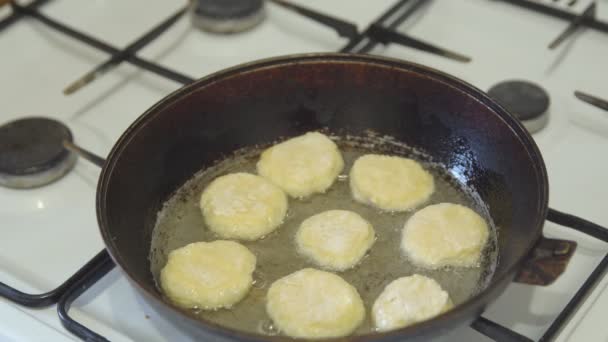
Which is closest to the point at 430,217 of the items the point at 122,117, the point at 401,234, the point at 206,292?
the point at 401,234

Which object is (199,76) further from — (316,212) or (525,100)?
(525,100)

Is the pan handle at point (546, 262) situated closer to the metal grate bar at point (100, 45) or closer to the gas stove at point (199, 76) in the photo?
the gas stove at point (199, 76)

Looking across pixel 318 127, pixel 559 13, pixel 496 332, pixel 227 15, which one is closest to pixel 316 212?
pixel 318 127

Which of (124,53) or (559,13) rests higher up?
(559,13)

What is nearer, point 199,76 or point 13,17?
point 199,76

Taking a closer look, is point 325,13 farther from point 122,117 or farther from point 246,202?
point 246,202

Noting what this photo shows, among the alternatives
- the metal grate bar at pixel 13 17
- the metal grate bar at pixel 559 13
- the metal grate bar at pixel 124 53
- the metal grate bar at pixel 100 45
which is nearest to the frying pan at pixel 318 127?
the metal grate bar at pixel 100 45
